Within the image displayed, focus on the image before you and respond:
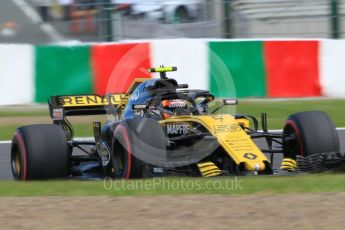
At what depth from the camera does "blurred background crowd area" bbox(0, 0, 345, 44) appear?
1571 centimetres

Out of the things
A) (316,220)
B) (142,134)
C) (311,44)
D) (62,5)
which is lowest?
(316,220)

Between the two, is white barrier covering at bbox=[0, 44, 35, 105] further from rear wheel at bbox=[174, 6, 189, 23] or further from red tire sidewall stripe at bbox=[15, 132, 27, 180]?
red tire sidewall stripe at bbox=[15, 132, 27, 180]

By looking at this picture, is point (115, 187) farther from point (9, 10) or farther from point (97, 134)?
point (9, 10)

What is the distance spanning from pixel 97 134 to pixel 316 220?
4.35 meters

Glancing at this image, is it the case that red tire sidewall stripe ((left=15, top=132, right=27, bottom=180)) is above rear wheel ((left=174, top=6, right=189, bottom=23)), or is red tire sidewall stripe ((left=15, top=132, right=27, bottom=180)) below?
below

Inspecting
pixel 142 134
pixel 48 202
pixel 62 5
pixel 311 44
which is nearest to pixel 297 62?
pixel 311 44

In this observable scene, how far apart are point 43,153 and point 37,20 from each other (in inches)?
308

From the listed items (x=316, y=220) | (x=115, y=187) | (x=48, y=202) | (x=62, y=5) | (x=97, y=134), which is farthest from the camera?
(x=62, y=5)

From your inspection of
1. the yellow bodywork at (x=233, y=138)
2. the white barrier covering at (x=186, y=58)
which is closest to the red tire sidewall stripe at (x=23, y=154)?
the yellow bodywork at (x=233, y=138)

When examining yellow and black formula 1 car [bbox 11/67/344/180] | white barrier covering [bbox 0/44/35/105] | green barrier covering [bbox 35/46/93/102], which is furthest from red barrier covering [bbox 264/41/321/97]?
yellow and black formula 1 car [bbox 11/67/344/180]

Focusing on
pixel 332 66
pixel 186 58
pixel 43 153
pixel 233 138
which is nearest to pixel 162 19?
pixel 186 58

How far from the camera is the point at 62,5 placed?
16047mm

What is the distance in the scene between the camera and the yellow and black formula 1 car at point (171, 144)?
25.9 feet

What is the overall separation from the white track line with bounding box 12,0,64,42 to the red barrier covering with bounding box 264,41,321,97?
4.23 m
